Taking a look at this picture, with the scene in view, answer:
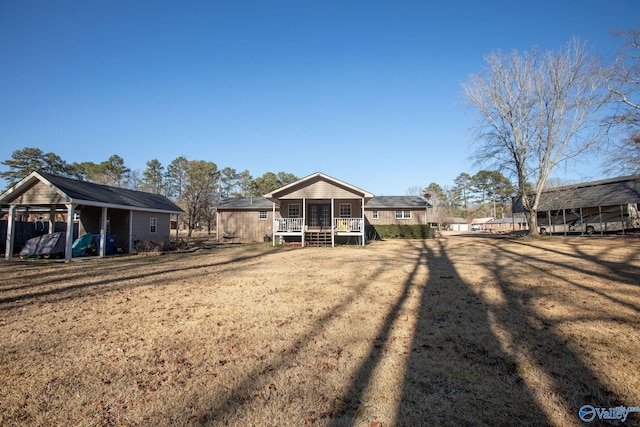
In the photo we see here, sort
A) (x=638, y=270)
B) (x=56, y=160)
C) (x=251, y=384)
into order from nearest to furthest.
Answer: (x=251, y=384), (x=638, y=270), (x=56, y=160)

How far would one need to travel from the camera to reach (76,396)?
2975mm

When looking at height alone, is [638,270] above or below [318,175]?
below

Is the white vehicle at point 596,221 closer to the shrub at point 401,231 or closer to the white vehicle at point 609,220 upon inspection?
the white vehicle at point 609,220

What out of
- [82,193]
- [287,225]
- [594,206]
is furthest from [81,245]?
[594,206]

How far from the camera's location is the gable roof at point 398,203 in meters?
26.9

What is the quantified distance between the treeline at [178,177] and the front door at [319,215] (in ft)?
45.6

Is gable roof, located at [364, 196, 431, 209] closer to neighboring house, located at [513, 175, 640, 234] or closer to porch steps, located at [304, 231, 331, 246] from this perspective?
porch steps, located at [304, 231, 331, 246]

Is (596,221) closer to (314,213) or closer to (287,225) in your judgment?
(314,213)

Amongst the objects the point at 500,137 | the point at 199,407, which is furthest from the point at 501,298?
the point at 500,137

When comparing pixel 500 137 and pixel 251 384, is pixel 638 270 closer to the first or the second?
pixel 251 384

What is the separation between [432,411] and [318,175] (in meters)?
17.2

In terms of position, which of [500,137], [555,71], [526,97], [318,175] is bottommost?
[318,175]

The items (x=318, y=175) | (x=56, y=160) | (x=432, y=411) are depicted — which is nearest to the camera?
(x=432, y=411)

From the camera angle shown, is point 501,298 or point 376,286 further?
point 376,286
